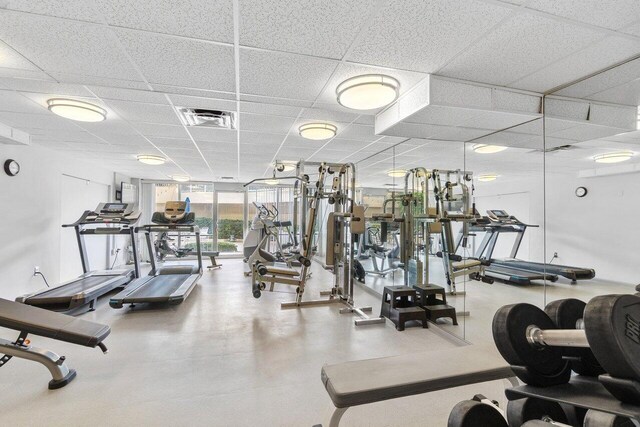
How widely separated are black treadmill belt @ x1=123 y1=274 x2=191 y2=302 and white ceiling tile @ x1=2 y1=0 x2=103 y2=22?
11.1 ft

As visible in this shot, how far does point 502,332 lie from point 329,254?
306 cm

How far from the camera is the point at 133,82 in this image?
7.67 feet

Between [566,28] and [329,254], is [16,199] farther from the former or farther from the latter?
[566,28]

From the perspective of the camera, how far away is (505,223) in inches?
110

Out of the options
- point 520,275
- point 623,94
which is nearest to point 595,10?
point 623,94

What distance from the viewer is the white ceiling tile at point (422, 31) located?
147cm

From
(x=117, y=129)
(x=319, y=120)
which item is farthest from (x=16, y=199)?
(x=319, y=120)

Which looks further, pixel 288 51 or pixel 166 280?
pixel 166 280

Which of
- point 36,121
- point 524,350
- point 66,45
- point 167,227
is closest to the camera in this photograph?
point 524,350

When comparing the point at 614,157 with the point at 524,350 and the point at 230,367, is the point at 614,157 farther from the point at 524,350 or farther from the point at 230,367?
the point at 230,367

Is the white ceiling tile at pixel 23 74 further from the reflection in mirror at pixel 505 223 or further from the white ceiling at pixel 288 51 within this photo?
the reflection in mirror at pixel 505 223

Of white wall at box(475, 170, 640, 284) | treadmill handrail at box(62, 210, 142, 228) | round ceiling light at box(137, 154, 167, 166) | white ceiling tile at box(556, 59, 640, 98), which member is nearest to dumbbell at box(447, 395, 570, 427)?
white wall at box(475, 170, 640, 284)

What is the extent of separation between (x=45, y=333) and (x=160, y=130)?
8.52 feet

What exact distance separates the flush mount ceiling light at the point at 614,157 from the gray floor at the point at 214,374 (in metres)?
1.96
